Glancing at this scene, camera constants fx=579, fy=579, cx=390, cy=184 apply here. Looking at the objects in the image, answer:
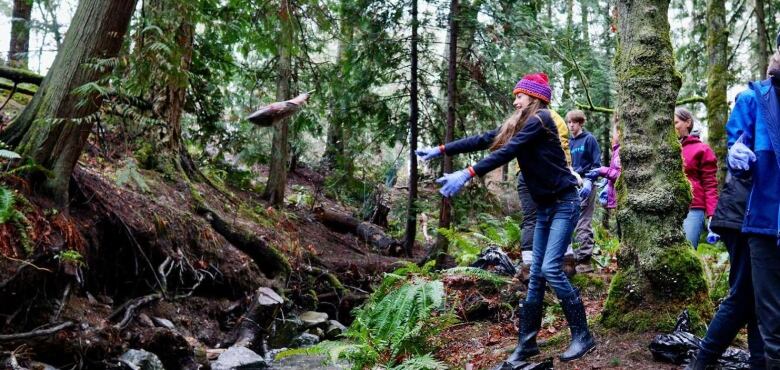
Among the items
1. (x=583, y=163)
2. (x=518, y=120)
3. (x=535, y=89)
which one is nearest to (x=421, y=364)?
(x=518, y=120)

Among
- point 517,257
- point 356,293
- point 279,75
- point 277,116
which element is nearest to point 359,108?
point 279,75

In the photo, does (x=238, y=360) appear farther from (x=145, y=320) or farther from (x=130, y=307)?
(x=130, y=307)

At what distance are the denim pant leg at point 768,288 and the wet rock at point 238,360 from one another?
17.3 ft

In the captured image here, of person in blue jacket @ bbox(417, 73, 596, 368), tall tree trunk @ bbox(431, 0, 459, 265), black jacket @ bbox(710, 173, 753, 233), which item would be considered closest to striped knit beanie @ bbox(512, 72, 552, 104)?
person in blue jacket @ bbox(417, 73, 596, 368)

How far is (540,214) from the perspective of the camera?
465 cm

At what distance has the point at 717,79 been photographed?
438 inches

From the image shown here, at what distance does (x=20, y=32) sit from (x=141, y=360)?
11096 millimetres

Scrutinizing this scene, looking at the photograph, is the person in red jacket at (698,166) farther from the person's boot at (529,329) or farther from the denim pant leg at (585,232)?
the person's boot at (529,329)

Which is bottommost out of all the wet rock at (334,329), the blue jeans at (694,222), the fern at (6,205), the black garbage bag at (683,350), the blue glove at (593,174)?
the wet rock at (334,329)

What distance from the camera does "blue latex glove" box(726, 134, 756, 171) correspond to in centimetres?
318

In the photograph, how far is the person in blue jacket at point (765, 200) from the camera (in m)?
3.11

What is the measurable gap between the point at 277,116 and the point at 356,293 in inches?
194

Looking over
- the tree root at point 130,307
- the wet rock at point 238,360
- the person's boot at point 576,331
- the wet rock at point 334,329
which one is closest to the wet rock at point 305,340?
the wet rock at point 334,329

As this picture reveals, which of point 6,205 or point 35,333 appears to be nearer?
point 35,333
